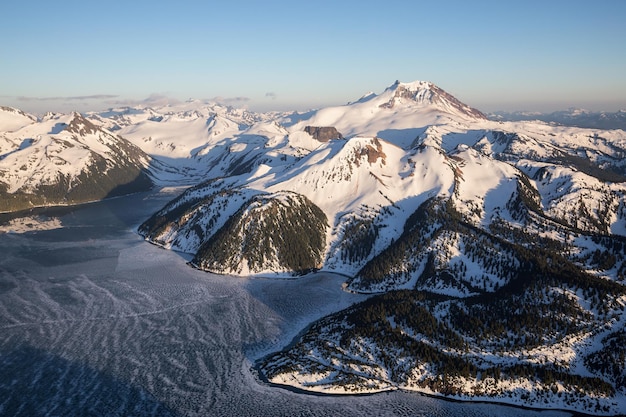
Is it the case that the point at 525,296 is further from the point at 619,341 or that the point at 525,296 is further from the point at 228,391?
the point at 228,391

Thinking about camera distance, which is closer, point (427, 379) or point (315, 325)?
point (427, 379)

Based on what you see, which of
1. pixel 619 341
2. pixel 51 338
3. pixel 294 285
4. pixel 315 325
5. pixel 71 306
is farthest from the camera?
pixel 294 285

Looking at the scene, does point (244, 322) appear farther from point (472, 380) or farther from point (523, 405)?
point (523, 405)

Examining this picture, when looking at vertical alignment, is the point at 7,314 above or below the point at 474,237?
below

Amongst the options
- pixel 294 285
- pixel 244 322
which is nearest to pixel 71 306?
pixel 244 322

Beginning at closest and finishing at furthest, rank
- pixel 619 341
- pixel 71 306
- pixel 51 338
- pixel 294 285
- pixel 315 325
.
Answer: pixel 619 341
pixel 51 338
pixel 315 325
pixel 71 306
pixel 294 285

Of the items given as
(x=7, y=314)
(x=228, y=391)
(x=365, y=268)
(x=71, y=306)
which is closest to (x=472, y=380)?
(x=228, y=391)
